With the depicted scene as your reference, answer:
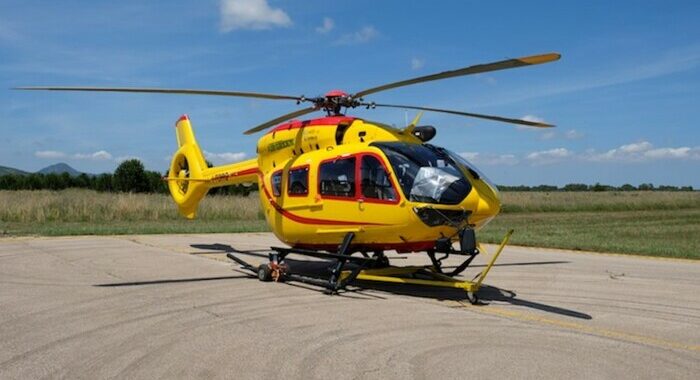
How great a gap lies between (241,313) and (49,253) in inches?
390

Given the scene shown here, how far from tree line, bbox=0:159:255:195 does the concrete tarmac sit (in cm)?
2451

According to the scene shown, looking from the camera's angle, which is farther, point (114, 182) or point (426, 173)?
point (114, 182)

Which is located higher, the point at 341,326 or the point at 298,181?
the point at 298,181

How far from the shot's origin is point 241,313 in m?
8.55

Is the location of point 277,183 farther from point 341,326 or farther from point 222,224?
point 222,224

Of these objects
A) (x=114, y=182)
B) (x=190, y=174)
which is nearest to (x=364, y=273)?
(x=190, y=174)

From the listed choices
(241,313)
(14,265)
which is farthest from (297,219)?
(14,265)

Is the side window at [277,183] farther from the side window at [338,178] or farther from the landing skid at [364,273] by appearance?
the side window at [338,178]

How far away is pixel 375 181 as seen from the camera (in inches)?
395

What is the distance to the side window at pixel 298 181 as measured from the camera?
11.3m

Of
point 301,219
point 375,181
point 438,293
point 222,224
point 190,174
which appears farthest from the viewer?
point 222,224

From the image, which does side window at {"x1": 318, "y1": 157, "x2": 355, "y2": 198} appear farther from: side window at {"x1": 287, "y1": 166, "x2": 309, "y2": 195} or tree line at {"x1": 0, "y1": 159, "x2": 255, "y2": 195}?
tree line at {"x1": 0, "y1": 159, "x2": 255, "y2": 195}

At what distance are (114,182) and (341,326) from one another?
57907mm

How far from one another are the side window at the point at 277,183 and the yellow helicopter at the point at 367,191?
0.07ft
